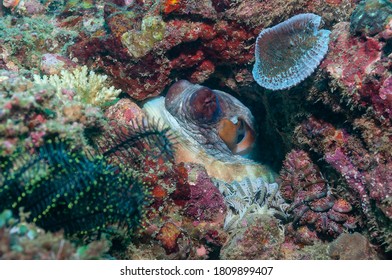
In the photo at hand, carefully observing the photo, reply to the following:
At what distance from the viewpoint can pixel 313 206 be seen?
3865 millimetres

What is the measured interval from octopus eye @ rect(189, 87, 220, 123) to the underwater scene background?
2 centimetres

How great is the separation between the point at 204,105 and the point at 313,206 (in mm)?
2043

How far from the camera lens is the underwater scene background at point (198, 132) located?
2.60 meters

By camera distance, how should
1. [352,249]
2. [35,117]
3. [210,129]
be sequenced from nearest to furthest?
[35,117] → [352,249] → [210,129]

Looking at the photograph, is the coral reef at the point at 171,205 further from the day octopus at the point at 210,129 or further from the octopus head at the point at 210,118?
the octopus head at the point at 210,118

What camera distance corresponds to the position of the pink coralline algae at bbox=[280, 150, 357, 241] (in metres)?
3.75

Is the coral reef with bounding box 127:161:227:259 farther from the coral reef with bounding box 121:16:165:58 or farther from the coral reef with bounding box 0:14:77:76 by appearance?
the coral reef with bounding box 0:14:77:76

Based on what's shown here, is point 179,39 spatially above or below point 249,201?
above

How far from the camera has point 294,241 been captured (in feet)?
12.8

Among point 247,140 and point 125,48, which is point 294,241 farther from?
point 125,48

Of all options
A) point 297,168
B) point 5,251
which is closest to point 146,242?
point 5,251

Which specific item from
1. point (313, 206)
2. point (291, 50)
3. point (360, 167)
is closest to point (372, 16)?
point (291, 50)

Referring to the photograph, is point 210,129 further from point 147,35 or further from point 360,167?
point 360,167

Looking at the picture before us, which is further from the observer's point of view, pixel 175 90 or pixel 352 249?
pixel 175 90
